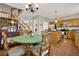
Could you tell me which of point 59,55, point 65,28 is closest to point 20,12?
point 65,28

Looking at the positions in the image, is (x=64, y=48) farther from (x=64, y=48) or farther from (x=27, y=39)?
(x=27, y=39)

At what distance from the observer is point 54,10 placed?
214cm

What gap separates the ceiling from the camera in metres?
2.12

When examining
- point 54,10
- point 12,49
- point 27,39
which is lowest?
point 12,49

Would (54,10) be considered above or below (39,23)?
above

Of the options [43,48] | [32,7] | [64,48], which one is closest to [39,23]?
[32,7]

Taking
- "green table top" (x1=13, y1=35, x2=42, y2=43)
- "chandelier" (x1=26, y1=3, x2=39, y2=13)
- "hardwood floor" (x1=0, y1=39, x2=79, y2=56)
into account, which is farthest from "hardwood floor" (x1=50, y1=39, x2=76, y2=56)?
"chandelier" (x1=26, y1=3, x2=39, y2=13)

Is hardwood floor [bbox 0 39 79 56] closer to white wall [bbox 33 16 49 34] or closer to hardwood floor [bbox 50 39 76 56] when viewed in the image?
hardwood floor [bbox 50 39 76 56]

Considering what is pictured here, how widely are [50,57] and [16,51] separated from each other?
21.2 inches

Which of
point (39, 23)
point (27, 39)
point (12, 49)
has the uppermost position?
point (39, 23)

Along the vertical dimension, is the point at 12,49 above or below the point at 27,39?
below

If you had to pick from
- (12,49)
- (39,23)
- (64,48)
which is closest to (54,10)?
(39,23)

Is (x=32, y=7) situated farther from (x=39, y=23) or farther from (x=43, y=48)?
(x=43, y=48)

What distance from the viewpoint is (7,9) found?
2.06 meters
